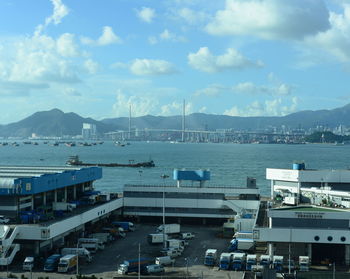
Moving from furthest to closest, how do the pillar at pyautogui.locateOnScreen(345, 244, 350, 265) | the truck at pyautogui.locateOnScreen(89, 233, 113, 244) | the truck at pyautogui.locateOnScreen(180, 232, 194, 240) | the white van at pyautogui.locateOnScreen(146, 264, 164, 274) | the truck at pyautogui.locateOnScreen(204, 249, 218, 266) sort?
1. the truck at pyautogui.locateOnScreen(180, 232, 194, 240)
2. the truck at pyautogui.locateOnScreen(89, 233, 113, 244)
3. the truck at pyautogui.locateOnScreen(204, 249, 218, 266)
4. the pillar at pyautogui.locateOnScreen(345, 244, 350, 265)
5. the white van at pyautogui.locateOnScreen(146, 264, 164, 274)

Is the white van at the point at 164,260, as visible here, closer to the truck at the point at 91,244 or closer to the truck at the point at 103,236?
the truck at the point at 91,244

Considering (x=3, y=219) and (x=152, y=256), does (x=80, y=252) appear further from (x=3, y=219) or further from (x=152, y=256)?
(x=3, y=219)

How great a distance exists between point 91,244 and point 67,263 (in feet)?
9.89

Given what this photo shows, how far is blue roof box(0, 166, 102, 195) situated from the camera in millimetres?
19766

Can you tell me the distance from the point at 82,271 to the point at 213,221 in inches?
422

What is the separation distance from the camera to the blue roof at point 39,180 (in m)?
19.8

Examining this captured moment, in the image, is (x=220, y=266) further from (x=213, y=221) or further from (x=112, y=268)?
(x=213, y=221)

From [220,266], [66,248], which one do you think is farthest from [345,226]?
[66,248]

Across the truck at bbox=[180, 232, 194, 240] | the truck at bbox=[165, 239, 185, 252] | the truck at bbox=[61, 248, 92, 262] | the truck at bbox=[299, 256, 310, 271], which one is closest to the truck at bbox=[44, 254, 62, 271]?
the truck at bbox=[61, 248, 92, 262]

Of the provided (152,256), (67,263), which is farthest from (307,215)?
(67,263)

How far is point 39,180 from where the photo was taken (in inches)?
819

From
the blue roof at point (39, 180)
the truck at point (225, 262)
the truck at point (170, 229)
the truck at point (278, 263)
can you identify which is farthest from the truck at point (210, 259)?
the blue roof at point (39, 180)

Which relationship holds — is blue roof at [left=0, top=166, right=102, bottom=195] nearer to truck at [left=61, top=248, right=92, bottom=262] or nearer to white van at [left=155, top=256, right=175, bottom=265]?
truck at [left=61, top=248, right=92, bottom=262]

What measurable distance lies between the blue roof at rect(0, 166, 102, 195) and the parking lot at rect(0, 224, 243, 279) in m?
3.53
